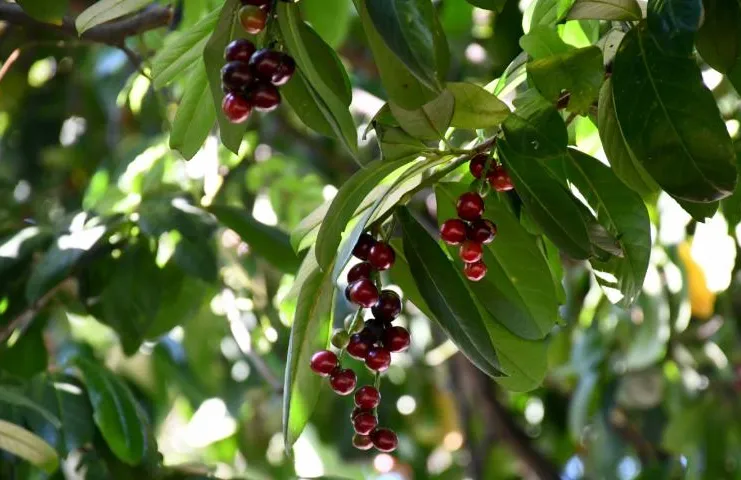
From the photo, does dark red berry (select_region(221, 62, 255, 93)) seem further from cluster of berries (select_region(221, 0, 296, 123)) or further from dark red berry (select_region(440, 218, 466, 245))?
dark red berry (select_region(440, 218, 466, 245))

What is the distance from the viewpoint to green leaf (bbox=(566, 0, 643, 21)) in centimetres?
81

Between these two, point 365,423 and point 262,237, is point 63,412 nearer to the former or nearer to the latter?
point 262,237

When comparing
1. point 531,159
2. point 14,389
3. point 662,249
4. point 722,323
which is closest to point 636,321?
point 722,323

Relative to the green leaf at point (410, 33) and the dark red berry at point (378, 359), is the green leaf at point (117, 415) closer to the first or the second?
the dark red berry at point (378, 359)

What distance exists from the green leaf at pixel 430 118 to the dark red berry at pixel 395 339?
148 mm

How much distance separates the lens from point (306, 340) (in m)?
0.87

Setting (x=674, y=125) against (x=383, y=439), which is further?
(x=383, y=439)

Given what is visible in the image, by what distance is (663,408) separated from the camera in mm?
2354

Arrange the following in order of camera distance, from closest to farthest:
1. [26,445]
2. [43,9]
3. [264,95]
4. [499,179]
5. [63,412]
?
1. [264,95]
2. [499,179]
3. [43,9]
4. [26,445]
5. [63,412]

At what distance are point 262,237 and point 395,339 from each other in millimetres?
605

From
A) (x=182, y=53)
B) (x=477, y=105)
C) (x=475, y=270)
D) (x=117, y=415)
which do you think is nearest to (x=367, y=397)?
(x=475, y=270)

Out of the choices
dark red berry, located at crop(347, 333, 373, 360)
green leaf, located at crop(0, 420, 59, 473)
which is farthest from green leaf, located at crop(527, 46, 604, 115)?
green leaf, located at crop(0, 420, 59, 473)

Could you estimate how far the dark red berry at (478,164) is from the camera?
885 mm

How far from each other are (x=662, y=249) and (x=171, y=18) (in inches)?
32.1
